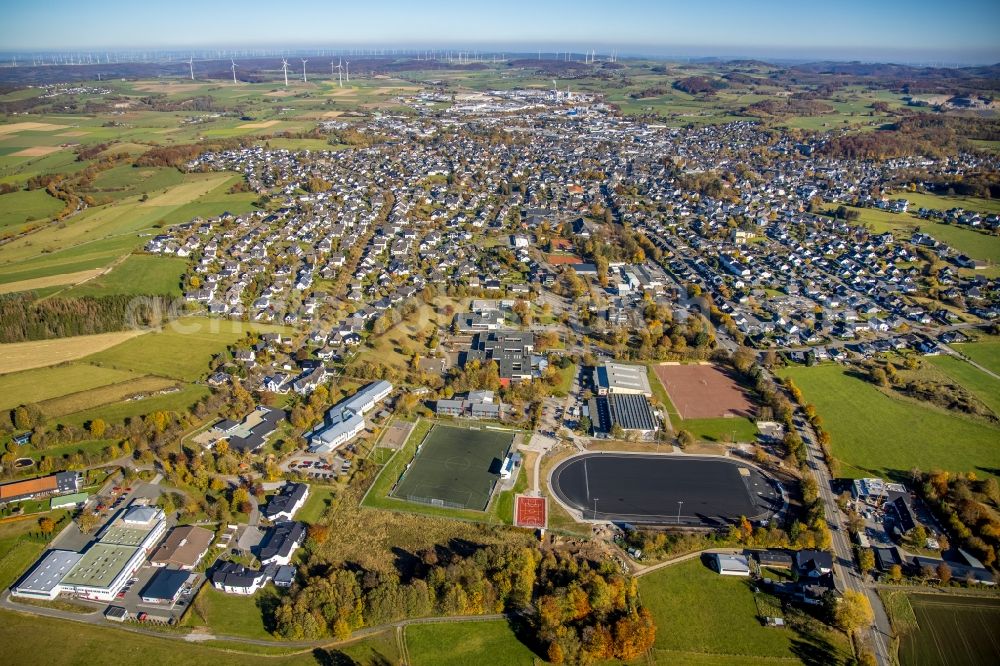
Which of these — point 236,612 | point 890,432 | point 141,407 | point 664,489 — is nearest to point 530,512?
point 664,489

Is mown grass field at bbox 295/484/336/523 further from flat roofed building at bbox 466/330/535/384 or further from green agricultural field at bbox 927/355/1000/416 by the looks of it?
green agricultural field at bbox 927/355/1000/416

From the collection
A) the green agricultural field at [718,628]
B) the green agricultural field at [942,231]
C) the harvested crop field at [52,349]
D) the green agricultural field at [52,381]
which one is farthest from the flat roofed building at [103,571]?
the green agricultural field at [942,231]

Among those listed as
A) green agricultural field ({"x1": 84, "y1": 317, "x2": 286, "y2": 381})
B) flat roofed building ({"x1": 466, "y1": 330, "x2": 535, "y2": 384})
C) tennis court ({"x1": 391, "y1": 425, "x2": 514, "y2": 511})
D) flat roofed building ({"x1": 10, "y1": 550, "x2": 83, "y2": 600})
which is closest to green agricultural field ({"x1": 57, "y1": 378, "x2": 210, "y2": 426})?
green agricultural field ({"x1": 84, "y1": 317, "x2": 286, "y2": 381})

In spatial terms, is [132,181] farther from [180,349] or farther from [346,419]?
[346,419]

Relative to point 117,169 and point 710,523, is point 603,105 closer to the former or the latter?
point 117,169

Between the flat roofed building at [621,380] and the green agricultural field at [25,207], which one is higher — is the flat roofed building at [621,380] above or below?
below

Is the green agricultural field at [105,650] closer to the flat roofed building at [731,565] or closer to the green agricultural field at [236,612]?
the green agricultural field at [236,612]
